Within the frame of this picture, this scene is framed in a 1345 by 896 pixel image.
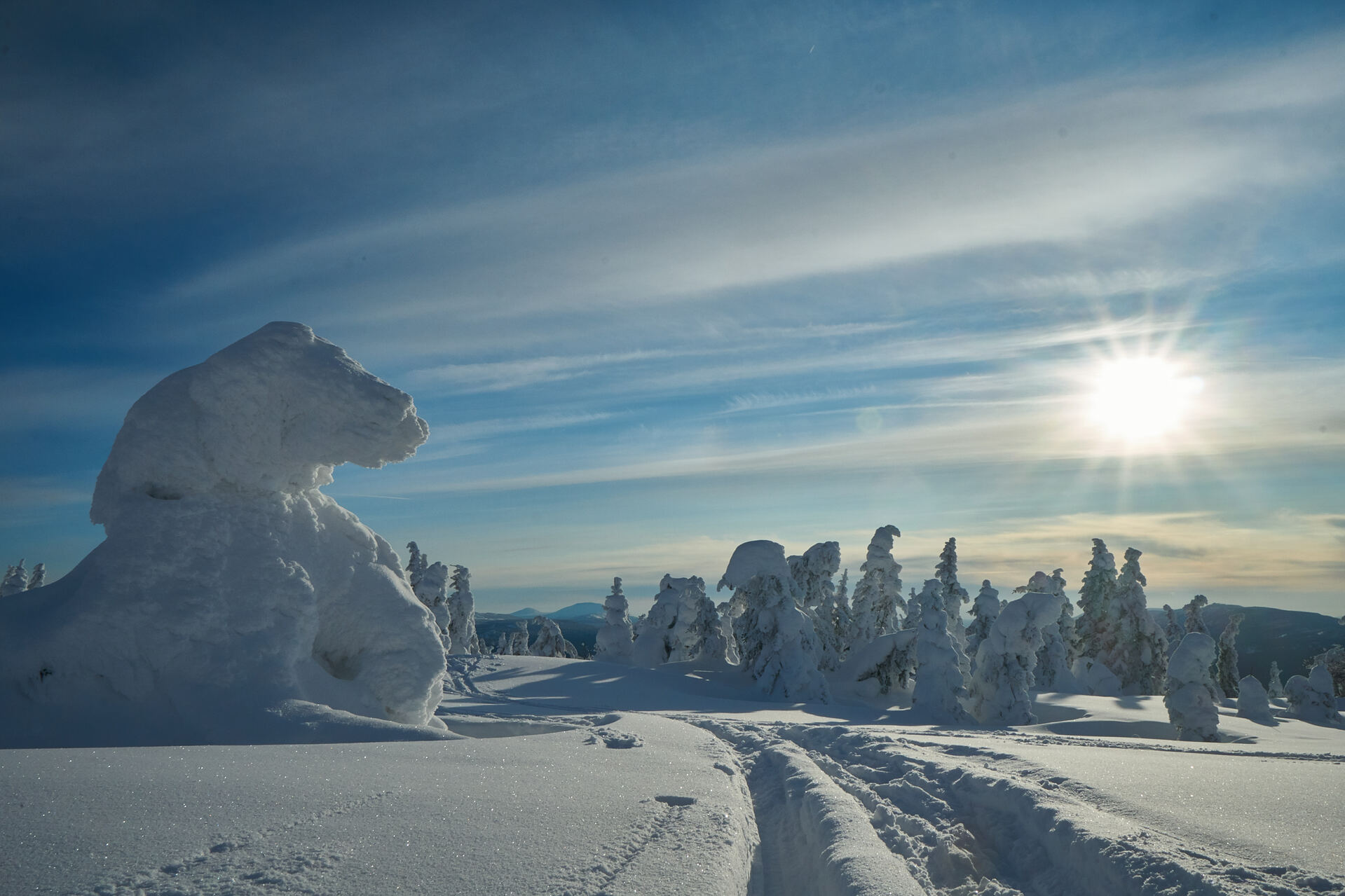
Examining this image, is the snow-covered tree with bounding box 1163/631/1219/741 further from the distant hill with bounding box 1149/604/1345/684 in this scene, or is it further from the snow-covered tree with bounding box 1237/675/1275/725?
the distant hill with bounding box 1149/604/1345/684

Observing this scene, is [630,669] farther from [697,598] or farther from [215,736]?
[215,736]

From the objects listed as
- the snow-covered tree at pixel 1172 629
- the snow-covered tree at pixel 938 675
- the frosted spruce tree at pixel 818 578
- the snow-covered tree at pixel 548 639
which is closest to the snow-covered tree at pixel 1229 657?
the snow-covered tree at pixel 1172 629

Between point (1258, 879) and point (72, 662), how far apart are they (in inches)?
472

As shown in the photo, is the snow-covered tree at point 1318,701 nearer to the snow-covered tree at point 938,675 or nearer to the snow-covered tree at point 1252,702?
the snow-covered tree at point 1252,702

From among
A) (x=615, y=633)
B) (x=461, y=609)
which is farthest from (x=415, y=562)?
(x=615, y=633)

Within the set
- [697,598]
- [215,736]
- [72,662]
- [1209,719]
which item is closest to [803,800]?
[215,736]

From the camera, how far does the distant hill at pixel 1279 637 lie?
4136 inches

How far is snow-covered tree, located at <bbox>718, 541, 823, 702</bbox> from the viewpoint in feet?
96.2

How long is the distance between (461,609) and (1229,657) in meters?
53.1

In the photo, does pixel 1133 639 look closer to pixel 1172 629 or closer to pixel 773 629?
pixel 1172 629

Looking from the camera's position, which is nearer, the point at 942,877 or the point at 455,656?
the point at 942,877

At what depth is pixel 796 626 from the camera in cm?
3038

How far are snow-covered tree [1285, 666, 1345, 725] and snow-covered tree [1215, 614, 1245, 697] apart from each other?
1467 cm

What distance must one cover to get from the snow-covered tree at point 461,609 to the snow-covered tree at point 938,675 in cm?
3390
